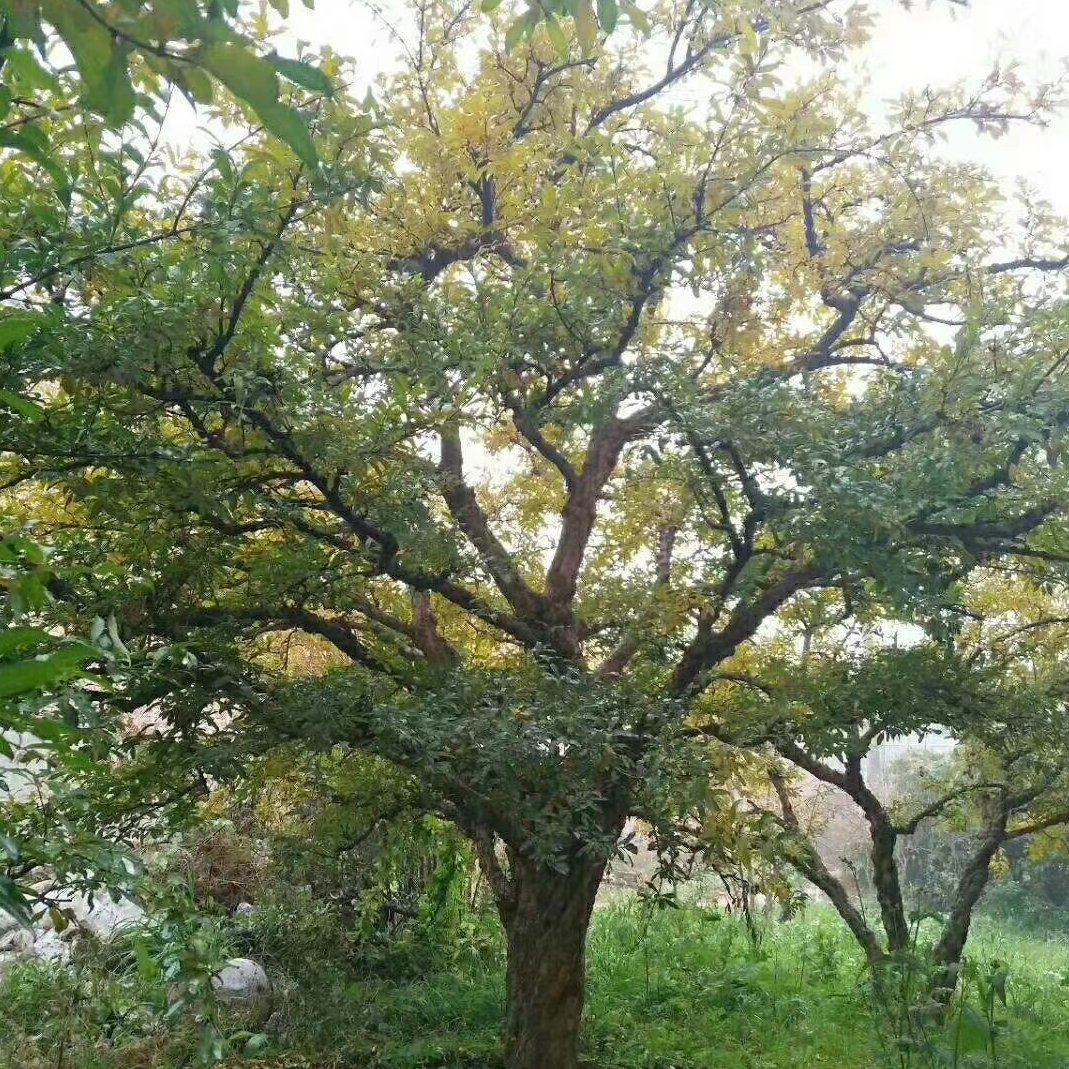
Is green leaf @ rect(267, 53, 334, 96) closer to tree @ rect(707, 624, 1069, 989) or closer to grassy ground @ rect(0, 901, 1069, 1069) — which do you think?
tree @ rect(707, 624, 1069, 989)

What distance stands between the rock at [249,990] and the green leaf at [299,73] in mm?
5583

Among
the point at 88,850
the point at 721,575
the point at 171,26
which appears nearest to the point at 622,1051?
the point at 721,575

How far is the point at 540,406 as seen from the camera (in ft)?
12.6

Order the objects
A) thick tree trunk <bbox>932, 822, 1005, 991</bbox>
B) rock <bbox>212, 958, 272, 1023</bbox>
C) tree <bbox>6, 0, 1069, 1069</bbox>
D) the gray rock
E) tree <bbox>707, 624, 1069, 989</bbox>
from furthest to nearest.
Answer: the gray rock → thick tree trunk <bbox>932, 822, 1005, 991</bbox> → rock <bbox>212, 958, 272, 1023</bbox> → tree <bbox>707, 624, 1069, 989</bbox> → tree <bbox>6, 0, 1069, 1069</bbox>

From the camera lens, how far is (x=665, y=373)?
3186mm

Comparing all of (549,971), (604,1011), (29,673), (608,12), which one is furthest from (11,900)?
(604,1011)

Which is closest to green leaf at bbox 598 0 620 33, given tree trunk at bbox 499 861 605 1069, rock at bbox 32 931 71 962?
tree trunk at bbox 499 861 605 1069

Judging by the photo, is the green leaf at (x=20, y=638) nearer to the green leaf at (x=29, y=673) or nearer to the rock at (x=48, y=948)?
the green leaf at (x=29, y=673)

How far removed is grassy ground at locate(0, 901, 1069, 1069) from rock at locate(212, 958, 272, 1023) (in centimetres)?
9

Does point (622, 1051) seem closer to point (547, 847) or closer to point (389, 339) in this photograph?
point (547, 847)

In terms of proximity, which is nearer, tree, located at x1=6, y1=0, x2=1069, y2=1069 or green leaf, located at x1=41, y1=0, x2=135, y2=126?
green leaf, located at x1=41, y1=0, x2=135, y2=126

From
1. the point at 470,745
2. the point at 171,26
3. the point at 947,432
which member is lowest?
the point at 171,26

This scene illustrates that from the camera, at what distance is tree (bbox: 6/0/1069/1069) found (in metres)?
2.70

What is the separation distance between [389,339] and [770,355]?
7.61ft
